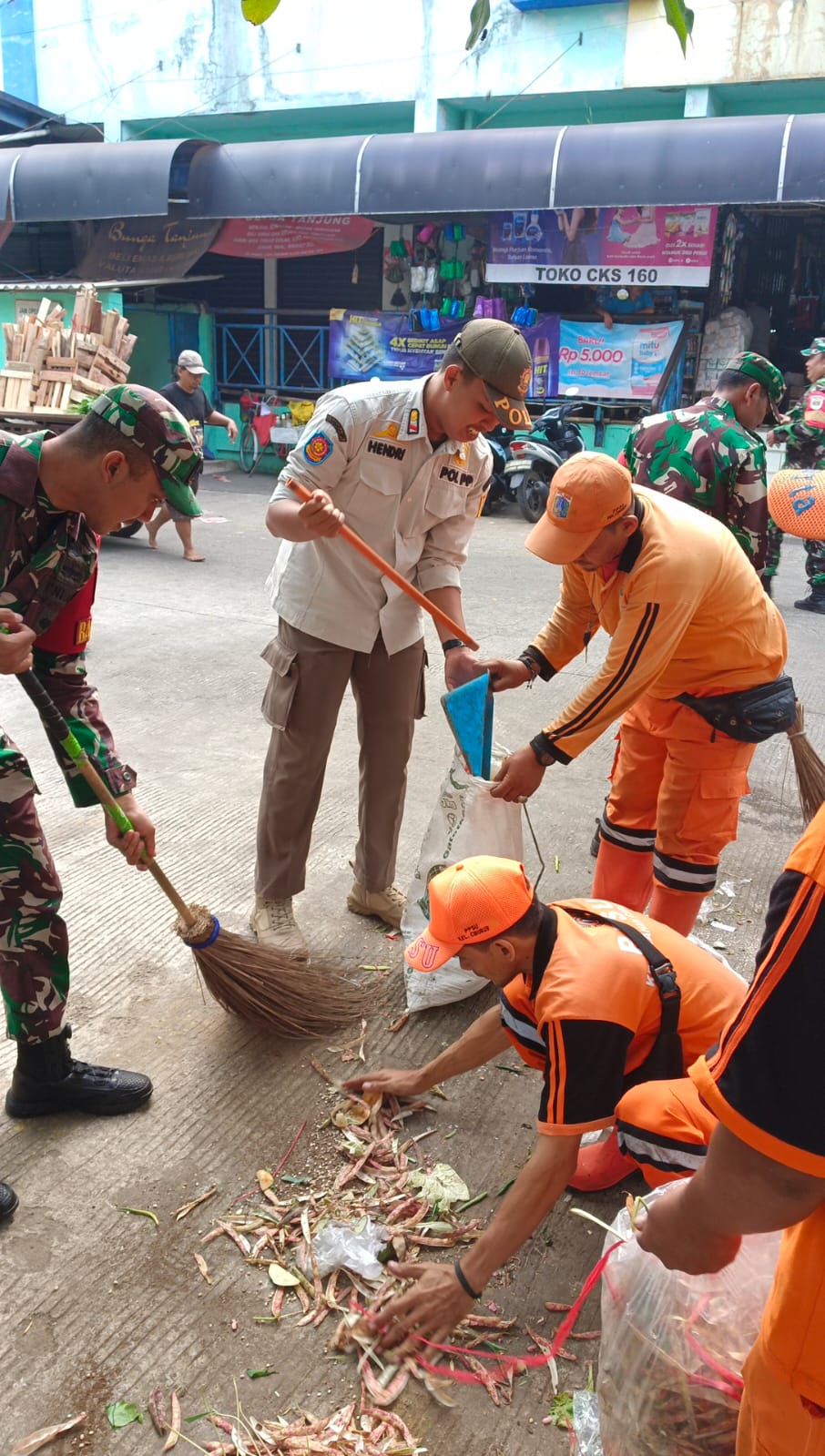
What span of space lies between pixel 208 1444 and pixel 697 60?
47.5 feet

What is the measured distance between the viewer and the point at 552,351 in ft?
42.7

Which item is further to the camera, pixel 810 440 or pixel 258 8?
pixel 810 440

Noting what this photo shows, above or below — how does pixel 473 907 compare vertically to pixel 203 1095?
above

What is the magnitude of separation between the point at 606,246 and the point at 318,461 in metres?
10.8

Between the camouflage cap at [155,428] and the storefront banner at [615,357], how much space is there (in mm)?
11217

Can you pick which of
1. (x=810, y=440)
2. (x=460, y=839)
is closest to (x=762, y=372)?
(x=460, y=839)

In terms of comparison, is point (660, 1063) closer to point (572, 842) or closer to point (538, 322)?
point (572, 842)

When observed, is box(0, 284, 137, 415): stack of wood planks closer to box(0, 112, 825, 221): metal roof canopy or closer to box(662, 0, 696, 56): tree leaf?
box(0, 112, 825, 221): metal roof canopy

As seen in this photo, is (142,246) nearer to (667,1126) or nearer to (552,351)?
(552,351)

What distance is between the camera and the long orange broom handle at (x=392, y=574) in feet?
9.64

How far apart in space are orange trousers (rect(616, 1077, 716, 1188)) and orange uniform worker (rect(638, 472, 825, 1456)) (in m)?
0.68

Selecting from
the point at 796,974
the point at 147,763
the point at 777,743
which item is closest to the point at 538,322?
the point at 777,743

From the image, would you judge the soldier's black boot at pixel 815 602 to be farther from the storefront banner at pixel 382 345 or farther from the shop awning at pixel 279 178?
the shop awning at pixel 279 178

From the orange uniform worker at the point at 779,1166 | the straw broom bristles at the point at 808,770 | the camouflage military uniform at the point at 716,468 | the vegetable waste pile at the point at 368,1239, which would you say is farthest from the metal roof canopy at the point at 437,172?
the orange uniform worker at the point at 779,1166
